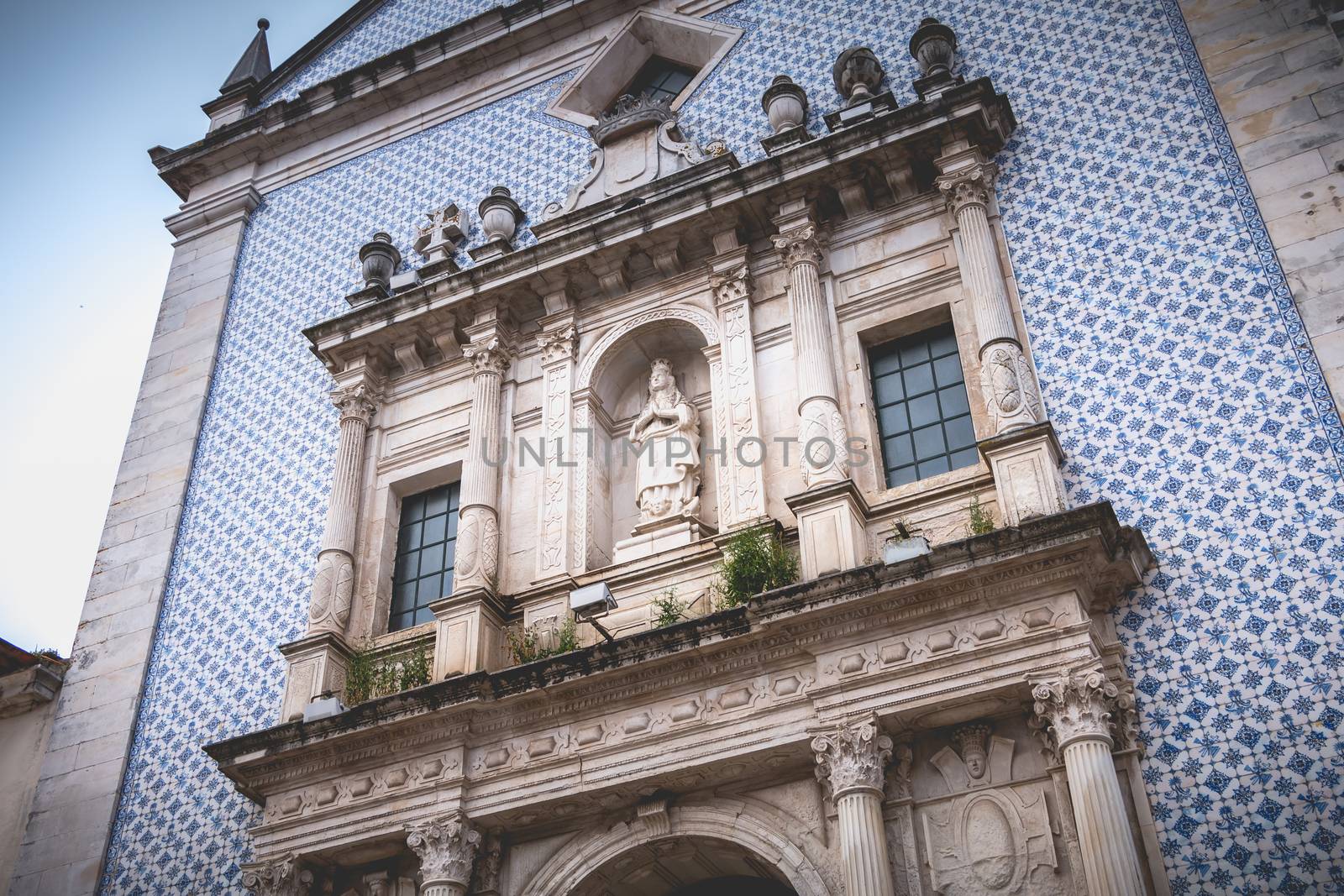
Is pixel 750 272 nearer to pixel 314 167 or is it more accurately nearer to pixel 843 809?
pixel 843 809

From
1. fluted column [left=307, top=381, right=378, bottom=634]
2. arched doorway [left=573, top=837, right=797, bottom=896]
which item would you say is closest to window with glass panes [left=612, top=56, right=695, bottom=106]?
fluted column [left=307, top=381, right=378, bottom=634]

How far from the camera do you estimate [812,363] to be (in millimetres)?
10078

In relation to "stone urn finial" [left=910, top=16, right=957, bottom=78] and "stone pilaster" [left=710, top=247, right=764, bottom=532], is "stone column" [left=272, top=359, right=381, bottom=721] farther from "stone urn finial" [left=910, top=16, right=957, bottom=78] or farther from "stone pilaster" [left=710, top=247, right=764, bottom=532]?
"stone urn finial" [left=910, top=16, right=957, bottom=78]

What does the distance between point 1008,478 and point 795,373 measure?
2184 millimetres

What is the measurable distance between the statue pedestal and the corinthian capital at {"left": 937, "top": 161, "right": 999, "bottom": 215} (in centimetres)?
313

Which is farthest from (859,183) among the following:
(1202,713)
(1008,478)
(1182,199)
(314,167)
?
(314,167)

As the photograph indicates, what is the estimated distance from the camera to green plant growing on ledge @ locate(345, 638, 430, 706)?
33.6 feet

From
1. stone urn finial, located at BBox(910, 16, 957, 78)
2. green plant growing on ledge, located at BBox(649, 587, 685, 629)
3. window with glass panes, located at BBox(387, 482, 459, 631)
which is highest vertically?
stone urn finial, located at BBox(910, 16, 957, 78)

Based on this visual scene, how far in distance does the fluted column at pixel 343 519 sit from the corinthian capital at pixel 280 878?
6.03 feet

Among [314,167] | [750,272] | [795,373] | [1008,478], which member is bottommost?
[1008,478]

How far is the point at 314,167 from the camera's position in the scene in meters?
15.4

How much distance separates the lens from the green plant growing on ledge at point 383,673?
33.6ft

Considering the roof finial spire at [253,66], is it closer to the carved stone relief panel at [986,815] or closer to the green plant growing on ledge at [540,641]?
the green plant growing on ledge at [540,641]

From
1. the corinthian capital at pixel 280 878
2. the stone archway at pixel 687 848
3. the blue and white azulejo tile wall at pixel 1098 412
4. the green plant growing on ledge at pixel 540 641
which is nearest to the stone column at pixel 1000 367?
the blue and white azulejo tile wall at pixel 1098 412
